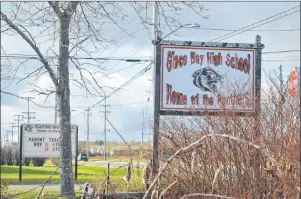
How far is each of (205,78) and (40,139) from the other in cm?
1471

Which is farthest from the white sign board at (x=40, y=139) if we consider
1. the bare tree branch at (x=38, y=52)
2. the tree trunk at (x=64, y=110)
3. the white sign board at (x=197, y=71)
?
the bare tree branch at (x=38, y=52)

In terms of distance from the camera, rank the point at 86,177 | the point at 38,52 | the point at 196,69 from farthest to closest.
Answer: the point at 86,177
the point at 196,69
the point at 38,52

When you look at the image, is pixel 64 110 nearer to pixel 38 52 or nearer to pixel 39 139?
pixel 38 52

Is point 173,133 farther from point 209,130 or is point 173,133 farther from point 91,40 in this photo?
point 91,40

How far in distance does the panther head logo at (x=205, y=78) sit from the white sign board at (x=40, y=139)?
1408 centimetres

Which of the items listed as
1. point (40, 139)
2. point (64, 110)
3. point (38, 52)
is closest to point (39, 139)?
point (40, 139)

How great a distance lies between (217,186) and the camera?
5.64 m

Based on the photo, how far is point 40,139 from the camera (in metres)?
24.9

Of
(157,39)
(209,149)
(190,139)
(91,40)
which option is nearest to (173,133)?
(190,139)

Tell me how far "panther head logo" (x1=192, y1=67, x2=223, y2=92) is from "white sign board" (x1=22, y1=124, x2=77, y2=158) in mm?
14080

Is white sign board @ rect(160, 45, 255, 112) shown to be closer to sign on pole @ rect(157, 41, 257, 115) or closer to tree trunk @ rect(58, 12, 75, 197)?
sign on pole @ rect(157, 41, 257, 115)

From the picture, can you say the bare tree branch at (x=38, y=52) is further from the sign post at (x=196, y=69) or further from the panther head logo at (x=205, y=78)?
the panther head logo at (x=205, y=78)

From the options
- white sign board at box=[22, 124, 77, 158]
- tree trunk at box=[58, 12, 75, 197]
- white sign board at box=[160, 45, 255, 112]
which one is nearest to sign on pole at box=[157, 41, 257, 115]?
white sign board at box=[160, 45, 255, 112]

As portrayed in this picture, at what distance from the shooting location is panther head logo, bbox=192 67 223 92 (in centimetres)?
1132
